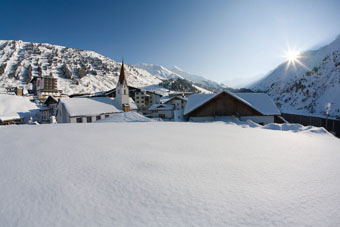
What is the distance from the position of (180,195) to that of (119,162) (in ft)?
5.65

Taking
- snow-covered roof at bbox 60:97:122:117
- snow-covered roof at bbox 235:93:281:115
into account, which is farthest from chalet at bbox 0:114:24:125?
snow-covered roof at bbox 235:93:281:115

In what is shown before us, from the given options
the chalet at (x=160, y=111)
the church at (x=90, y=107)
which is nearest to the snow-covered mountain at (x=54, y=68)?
the chalet at (x=160, y=111)

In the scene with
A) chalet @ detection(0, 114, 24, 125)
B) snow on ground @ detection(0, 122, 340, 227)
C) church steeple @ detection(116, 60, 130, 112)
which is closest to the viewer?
snow on ground @ detection(0, 122, 340, 227)

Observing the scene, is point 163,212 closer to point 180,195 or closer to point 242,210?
point 180,195

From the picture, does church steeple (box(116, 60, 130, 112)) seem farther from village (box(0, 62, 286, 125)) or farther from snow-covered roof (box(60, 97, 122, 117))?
snow-covered roof (box(60, 97, 122, 117))

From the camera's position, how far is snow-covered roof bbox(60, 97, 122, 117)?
26.9m

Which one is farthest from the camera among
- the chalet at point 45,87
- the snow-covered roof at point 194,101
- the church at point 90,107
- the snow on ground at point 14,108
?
the chalet at point 45,87

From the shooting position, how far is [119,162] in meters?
3.40

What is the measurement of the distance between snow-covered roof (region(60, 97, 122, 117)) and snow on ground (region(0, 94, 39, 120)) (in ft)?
35.2

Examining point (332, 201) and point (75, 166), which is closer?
point (332, 201)

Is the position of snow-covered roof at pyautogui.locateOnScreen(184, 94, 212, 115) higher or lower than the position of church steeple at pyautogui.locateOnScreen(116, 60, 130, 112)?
lower

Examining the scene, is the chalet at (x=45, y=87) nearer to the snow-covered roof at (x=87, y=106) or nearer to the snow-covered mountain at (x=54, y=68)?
the snow-covered mountain at (x=54, y=68)

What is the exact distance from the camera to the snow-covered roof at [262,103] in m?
16.5

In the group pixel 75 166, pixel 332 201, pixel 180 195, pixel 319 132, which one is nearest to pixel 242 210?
pixel 180 195
